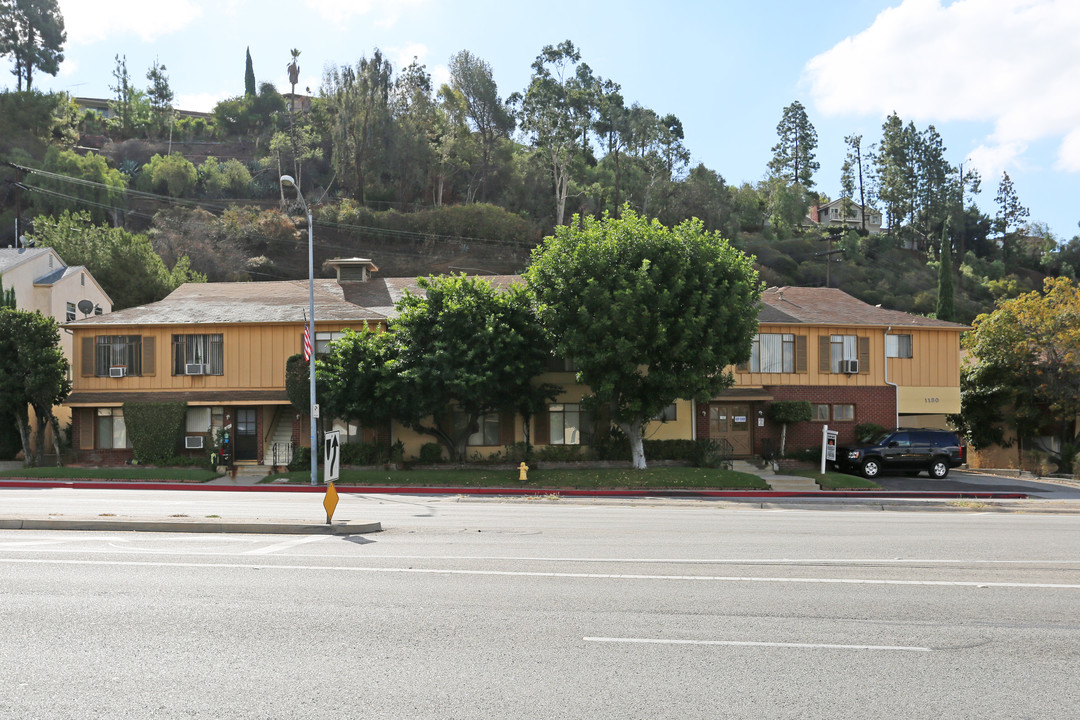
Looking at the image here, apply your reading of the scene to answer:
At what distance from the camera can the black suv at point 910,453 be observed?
31156 mm

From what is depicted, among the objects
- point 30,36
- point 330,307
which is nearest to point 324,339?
point 330,307

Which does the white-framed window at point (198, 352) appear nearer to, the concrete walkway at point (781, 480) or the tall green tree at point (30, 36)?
the concrete walkway at point (781, 480)

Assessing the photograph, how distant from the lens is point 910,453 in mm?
31188

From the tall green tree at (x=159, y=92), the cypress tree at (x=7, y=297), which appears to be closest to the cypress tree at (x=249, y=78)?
the tall green tree at (x=159, y=92)

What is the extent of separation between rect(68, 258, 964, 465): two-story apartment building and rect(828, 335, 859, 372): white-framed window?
0.04 metres

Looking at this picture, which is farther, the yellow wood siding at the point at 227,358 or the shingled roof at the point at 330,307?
the shingled roof at the point at 330,307

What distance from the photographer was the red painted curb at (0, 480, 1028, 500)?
25.8 meters

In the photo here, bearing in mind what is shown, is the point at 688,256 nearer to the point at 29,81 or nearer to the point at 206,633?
the point at 206,633

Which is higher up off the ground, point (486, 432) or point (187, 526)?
point (486, 432)

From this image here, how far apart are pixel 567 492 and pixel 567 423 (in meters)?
7.09

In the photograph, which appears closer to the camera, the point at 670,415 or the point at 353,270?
the point at 670,415

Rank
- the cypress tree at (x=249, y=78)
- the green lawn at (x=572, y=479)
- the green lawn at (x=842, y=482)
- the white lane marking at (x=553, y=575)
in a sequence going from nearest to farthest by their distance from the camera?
the white lane marking at (x=553, y=575)
the green lawn at (x=572, y=479)
the green lawn at (x=842, y=482)
the cypress tree at (x=249, y=78)

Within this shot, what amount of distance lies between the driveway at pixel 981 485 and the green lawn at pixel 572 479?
233 inches

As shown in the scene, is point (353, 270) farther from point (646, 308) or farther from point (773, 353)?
point (773, 353)
